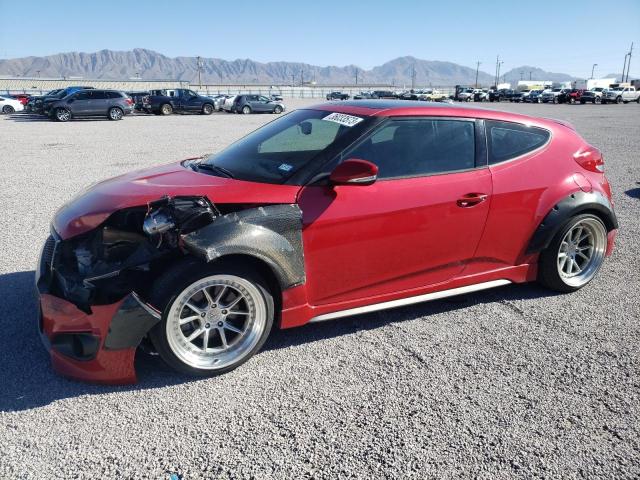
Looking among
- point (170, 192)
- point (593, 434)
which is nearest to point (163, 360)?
Result: point (170, 192)

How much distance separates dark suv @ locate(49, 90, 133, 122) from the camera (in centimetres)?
2494

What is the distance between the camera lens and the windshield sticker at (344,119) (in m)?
3.48

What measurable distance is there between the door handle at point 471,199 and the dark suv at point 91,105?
26117 millimetres

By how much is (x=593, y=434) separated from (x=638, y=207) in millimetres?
5697

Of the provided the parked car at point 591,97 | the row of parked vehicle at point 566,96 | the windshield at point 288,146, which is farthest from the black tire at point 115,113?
the parked car at point 591,97

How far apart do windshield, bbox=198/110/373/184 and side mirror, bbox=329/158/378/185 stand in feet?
0.71

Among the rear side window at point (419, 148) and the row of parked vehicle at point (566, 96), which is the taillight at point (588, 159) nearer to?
the rear side window at point (419, 148)

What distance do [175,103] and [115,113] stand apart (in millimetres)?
6510

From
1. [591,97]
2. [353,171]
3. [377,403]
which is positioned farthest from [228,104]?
[591,97]

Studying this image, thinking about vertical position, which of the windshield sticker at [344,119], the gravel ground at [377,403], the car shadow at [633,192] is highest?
the windshield sticker at [344,119]

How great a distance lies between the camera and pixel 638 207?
278 inches

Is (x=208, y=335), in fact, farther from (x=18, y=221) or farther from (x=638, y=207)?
(x=638, y=207)

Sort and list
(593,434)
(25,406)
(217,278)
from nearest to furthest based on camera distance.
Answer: (593,434)
(25,406)
(217,278)

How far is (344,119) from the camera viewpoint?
11.8 feet
